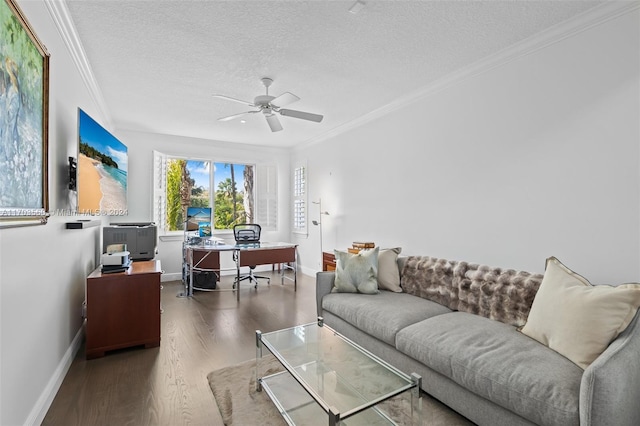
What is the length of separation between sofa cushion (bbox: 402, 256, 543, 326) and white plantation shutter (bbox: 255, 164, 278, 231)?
3.83 meters

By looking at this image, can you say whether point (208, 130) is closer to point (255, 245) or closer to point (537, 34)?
point (255, 245)

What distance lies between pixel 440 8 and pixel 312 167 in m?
3.88

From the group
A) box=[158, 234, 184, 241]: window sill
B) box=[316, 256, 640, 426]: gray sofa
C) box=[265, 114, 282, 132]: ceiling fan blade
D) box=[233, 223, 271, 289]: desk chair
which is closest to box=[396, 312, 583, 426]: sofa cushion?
box=[316, 256, 640, 426]: gray sofa

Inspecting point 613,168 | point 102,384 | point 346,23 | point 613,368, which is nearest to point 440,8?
point 346,23

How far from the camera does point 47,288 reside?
6.61 ft

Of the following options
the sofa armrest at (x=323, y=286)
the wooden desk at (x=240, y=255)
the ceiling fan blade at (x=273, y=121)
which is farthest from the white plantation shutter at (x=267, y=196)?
the sofa armrest at (x=323, y=286)

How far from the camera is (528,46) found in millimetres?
2520

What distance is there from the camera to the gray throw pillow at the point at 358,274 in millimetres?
2982

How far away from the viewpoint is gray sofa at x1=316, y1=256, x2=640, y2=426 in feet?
4.40

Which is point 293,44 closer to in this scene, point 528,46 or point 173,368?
point 528,46

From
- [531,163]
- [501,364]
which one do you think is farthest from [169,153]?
[501,364]

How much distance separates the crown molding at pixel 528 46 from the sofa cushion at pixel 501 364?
220 cm

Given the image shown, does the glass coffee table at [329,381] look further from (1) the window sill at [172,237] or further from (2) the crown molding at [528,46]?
(1) the window sill at [172,237]

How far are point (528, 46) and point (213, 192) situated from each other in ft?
17.1
